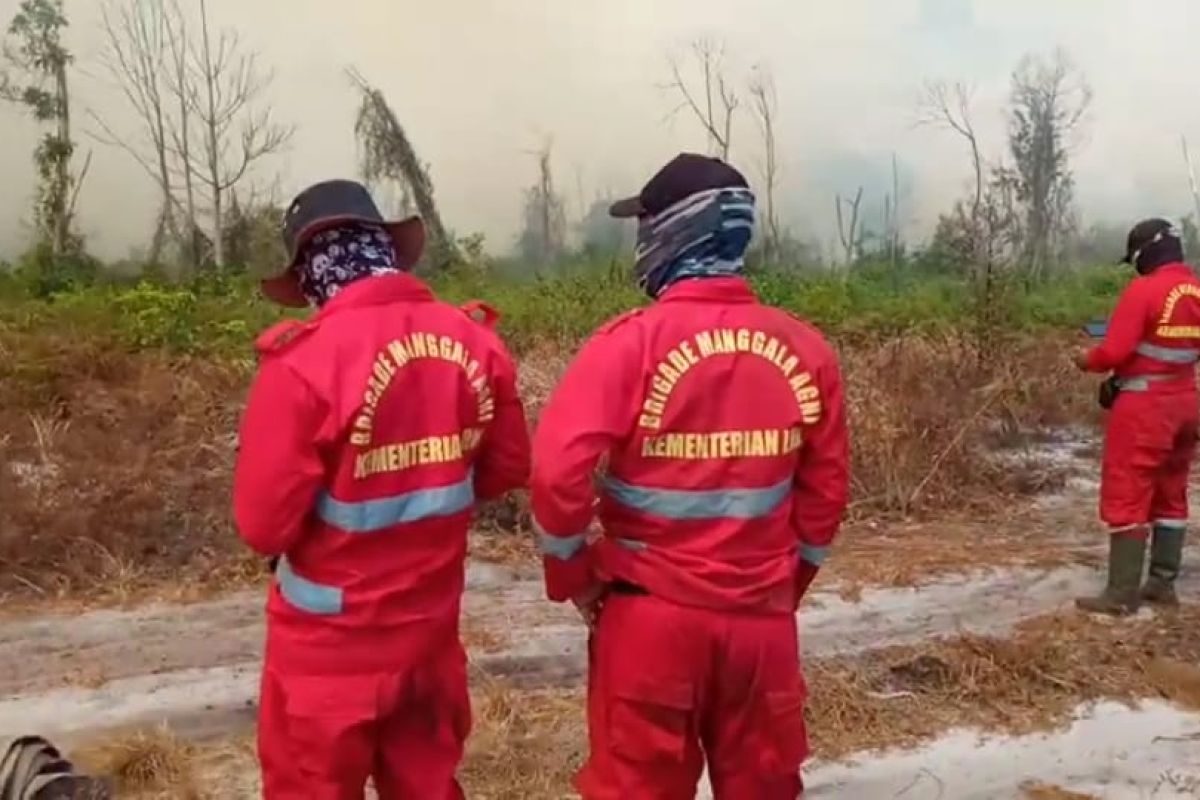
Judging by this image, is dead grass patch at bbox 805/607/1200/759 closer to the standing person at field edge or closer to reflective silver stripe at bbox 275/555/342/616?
the standing person at field edge

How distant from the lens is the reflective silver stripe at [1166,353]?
5.54 metres

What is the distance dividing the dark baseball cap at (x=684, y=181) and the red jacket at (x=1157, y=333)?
10.7 feet

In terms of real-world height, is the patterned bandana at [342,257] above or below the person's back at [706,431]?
above

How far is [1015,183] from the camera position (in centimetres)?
1933

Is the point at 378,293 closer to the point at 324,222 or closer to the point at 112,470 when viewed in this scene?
the point at 324,222

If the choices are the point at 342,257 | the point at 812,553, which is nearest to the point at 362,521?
the point at 342,257

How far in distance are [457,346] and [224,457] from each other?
587cm

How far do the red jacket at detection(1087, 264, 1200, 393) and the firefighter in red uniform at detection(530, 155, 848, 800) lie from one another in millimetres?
3110

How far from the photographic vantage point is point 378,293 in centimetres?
267

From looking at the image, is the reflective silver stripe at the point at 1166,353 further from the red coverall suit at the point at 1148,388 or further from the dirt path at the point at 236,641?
the dirt path at the point at 236,641

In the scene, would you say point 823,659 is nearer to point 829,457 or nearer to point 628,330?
point 829,457

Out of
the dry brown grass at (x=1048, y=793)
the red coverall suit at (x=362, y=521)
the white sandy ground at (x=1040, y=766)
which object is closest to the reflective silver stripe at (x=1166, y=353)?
the white sandy ground at (x=1040, y=766)

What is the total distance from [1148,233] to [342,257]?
13.4ft

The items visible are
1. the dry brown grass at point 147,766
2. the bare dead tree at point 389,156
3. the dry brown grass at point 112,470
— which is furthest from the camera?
the bare dead tree at point 389,156
